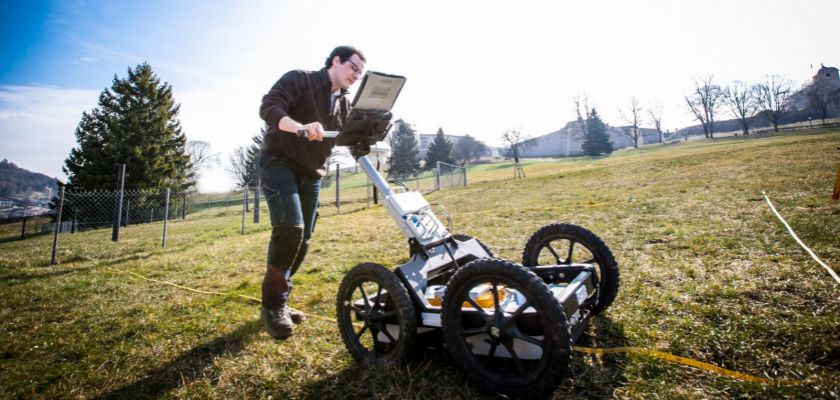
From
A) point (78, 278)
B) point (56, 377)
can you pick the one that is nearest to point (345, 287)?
point (56, 377)

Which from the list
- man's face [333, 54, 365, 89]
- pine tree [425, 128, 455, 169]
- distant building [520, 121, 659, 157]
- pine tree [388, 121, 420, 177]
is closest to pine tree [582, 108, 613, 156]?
distant building [520, 121, 659, 157]

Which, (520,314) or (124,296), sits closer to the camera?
(520,314)

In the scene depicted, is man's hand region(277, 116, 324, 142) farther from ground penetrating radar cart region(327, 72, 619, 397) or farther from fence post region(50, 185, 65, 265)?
fence post region(50, 185, 65, 265)

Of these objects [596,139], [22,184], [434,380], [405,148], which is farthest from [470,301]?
[22,184]

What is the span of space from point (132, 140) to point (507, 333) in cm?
3446

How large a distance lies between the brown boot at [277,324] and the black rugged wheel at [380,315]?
74 centimetres

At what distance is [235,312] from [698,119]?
86877 mm

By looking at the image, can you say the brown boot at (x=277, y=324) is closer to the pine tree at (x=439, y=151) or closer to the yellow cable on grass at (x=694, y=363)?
the yellow cable on grass at (x=694, y=363)

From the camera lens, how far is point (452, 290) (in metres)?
1.91

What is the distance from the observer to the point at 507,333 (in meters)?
1.86

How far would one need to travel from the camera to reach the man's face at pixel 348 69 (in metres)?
2.99

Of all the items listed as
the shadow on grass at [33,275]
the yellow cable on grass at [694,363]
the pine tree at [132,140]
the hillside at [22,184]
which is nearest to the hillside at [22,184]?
the hillside at [22,184]

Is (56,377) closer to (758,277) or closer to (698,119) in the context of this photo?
(758,277)

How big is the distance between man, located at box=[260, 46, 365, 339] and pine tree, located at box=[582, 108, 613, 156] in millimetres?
59132
